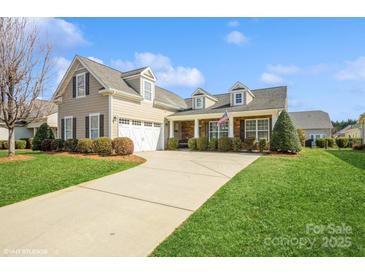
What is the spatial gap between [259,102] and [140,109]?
9.98 metres

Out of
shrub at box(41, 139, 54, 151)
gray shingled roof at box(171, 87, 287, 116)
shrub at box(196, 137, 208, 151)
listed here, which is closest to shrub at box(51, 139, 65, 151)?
shrub at box(41, 139, 54, 151)

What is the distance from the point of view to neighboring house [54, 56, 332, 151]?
14.5m

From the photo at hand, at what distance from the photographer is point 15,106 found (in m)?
10.4

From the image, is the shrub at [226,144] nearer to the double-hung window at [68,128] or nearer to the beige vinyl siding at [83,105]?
the beige vinyl siding at [83,105]

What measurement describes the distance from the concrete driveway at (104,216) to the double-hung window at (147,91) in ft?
→ 35.0

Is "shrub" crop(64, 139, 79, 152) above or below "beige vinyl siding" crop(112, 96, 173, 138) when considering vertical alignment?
below

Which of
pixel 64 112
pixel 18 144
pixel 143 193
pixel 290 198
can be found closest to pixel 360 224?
pixel 290 198

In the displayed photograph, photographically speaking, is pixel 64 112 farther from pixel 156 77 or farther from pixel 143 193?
pixel 143 193

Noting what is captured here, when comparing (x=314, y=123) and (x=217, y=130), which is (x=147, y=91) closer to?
(x=217, y=130)

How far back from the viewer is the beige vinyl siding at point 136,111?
1421cm

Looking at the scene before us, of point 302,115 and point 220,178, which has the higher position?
point 302,115

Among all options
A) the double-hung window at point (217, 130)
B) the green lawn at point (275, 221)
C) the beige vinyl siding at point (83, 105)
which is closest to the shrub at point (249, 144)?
the double-hung window at point (217, 130)

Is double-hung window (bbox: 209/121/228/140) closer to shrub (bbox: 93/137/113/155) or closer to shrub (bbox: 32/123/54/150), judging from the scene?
shrub (bbox: 93/137/113/155)

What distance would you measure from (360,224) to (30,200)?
298 inches
